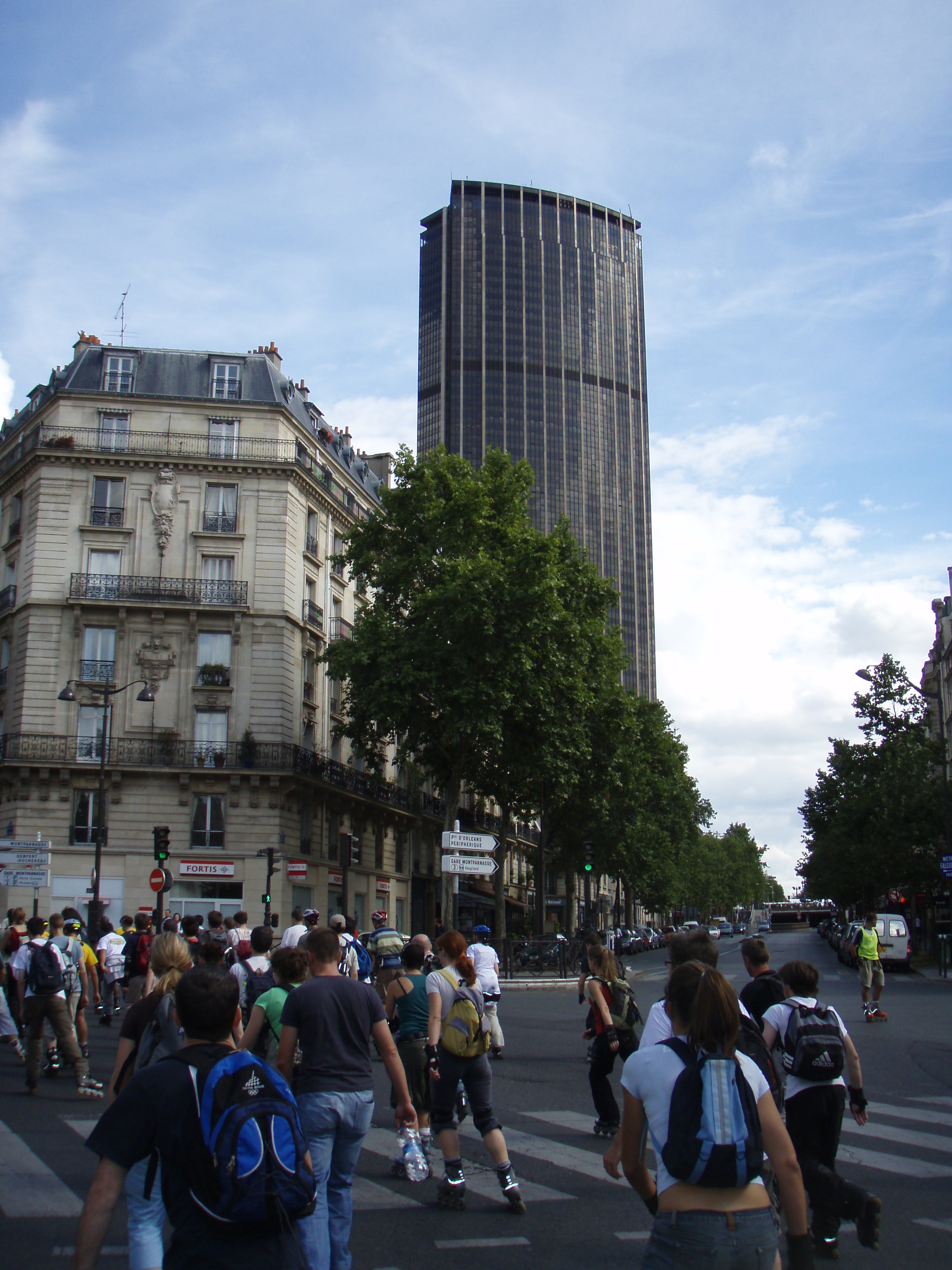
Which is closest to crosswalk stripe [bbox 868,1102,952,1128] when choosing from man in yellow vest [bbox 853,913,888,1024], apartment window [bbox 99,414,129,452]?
man in yellow vest [bbox 853,913,888,1024]

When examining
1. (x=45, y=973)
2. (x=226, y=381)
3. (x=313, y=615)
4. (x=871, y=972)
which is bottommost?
(x=871, y=972)

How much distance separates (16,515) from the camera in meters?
40.1

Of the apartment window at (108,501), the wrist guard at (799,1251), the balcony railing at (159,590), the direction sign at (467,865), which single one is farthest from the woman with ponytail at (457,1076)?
the apartment window at (108,501)

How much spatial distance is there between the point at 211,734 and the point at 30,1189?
30.7 metres

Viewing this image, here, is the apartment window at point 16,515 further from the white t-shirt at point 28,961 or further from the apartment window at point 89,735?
the white t-shirt at point 28,961

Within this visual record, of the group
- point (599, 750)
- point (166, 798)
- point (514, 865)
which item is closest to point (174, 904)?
point (166, 798)

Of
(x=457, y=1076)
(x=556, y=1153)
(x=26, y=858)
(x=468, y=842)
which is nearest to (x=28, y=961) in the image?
(x=556, y=1153)

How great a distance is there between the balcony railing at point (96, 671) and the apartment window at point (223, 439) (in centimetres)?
770

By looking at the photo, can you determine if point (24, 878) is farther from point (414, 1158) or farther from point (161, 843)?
point (414, 1158)

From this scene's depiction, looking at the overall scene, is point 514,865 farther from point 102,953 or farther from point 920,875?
point 102,953

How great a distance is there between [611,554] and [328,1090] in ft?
525

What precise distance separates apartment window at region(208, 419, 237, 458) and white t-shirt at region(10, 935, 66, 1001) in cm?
2760

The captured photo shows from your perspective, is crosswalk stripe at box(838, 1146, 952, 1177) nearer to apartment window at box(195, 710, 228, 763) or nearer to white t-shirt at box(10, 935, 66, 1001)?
white t-shirt at box(10, 935, 66, 1001)

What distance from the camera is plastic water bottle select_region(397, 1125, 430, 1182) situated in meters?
7.71
